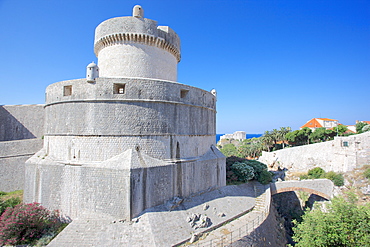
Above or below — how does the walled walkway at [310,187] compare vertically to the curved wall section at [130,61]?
below

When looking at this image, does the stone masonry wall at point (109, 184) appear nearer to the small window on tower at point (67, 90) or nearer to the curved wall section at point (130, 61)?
the small window on tower at point (67, 90)

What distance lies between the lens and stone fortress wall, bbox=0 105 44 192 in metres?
14.2

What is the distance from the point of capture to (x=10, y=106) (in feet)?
57.3

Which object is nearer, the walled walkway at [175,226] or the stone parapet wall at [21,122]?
→ the walled walkway at [175,226]

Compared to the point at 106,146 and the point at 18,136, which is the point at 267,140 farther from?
the point at 18,136

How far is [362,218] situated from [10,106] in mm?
26945

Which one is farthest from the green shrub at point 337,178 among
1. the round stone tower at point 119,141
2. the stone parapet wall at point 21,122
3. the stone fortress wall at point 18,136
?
the stone parapet wall at point 21,122

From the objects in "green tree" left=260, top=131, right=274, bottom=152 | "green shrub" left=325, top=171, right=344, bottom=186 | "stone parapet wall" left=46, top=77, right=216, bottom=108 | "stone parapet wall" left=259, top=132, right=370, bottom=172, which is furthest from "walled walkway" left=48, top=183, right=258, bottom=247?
"green tree" left=260, top=131, right=274, bottom=152

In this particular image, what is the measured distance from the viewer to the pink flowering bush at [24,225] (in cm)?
861

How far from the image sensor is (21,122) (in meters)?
17.5

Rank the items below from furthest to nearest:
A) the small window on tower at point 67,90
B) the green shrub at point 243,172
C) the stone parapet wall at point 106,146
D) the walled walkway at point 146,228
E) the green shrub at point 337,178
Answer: the green shrub at point 337,178 < the green shrub at point 243,172 < the small window on tower at point 67,90 < the stone parapet wall at point 106,146 < the walled walkway at point 146,228

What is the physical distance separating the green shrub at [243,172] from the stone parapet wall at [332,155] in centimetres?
1175

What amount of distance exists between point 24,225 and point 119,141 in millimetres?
5972

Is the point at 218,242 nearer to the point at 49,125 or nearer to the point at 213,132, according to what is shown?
the point at 213,132
